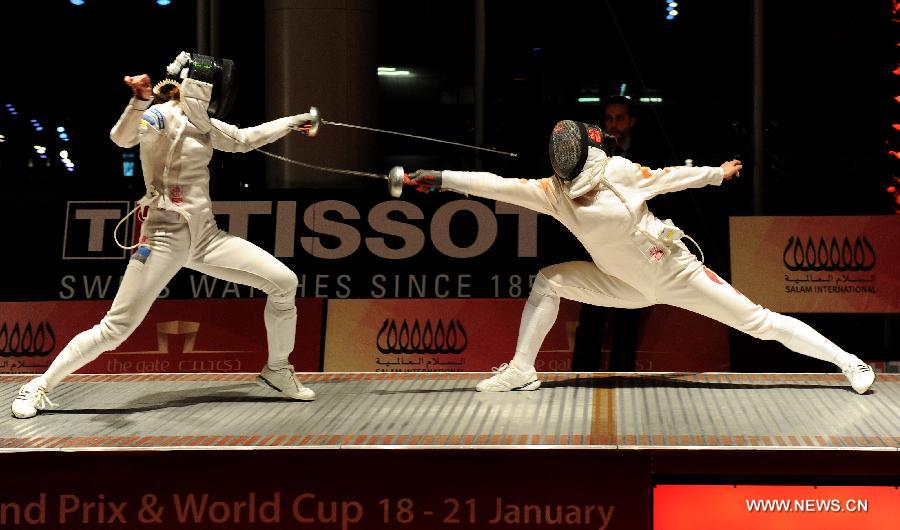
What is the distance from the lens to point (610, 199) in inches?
162

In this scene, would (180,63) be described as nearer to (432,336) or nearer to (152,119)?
(152,119)

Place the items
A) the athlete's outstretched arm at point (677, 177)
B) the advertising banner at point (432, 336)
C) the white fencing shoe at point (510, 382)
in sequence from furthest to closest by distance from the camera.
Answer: the advertising banner at point (432, 336), the white fencing shoe at point (510, 382), the athlete's outstretched arm at point (677, 177)

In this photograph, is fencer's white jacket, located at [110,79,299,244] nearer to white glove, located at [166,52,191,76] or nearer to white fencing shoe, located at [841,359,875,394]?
white glove, located at [166,52,191,76]

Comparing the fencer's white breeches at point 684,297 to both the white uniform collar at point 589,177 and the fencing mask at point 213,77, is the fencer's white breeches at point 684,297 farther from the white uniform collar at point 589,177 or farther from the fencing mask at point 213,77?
the fencing mask at point 213,77

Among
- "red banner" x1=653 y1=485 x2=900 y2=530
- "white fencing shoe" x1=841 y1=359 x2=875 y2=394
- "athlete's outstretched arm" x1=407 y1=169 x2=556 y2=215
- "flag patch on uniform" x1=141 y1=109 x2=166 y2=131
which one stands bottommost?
"red banner" x1=653 y1=485 x2=900 y2=530

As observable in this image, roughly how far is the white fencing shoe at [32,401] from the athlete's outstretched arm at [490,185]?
5.36 ft

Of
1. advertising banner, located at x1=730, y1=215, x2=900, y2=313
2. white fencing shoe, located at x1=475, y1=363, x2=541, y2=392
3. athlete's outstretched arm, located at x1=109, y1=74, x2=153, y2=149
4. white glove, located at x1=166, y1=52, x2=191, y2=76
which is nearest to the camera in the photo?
athlete's outstretched arm, located at x1=109, y1=74, x2=153, y2=149

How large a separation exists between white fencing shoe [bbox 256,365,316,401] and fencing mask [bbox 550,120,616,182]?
4.43 ft

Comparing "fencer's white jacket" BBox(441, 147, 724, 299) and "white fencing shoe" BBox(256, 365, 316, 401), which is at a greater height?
"fencer's white jacket" BBox(441, 147, 724, 299)

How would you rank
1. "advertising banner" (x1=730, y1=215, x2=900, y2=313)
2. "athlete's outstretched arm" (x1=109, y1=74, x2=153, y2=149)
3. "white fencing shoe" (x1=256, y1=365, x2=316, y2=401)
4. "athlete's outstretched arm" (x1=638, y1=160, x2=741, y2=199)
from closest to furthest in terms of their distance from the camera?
"athlete's outstretched arm" (x1=109, y1=74, x2=153, y2=149) < "athlete's outstretched arm" (x1=638, y1=160, x2=741, y2=199) < "white fencing shoe" (x1=256, y1=365, x2=316, y2=401) < "advertising banner" (x1=730, y1=215, x2=900, y2=313)

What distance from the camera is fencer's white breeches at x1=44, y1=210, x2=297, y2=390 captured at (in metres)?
4.02

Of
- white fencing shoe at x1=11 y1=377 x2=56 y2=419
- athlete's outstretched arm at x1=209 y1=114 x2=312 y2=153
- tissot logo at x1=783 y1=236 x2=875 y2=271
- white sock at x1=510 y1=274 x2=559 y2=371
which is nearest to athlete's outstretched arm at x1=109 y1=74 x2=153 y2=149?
athlete's outstretched arm at x1=209 y1=114 x2=312 y2=153

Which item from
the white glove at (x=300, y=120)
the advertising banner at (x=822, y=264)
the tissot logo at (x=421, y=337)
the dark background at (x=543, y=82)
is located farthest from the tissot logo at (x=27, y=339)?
the advertising banner at (x=822, y=264)

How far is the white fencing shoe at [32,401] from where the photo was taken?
401 centimetres
